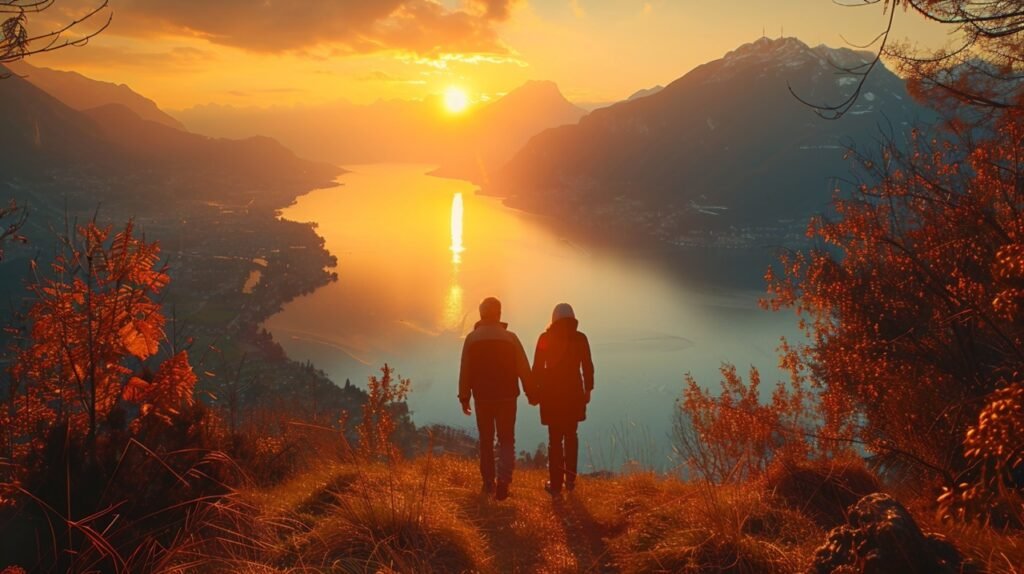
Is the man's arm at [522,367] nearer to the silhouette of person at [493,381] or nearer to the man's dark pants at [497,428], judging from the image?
the silhouette of person at [493,381]

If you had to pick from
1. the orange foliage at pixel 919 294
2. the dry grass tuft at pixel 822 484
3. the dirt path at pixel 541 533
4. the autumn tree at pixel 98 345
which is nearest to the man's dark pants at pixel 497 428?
the dirt path at pixel 541 533

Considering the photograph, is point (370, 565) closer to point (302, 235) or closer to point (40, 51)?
point (40, 51)

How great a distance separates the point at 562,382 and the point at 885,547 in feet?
14.3

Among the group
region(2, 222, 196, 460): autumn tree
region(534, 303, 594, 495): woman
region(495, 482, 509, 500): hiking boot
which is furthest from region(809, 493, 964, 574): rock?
region(2, 222, 196, 460): autumn tree

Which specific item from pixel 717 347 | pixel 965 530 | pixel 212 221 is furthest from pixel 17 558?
pixel 212 221

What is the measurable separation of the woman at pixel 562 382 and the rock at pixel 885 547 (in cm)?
396

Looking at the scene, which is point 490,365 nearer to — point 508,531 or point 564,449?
point 564,449

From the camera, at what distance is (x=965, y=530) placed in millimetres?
3645

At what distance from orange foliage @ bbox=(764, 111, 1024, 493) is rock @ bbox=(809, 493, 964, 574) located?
4024mm

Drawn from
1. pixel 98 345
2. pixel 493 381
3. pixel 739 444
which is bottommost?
pixel 739 444

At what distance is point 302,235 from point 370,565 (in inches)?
5102

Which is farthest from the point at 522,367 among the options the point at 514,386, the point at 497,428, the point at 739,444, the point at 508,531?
the point at 739,444

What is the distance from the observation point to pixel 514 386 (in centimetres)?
673

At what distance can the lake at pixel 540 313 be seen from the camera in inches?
2058
